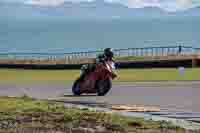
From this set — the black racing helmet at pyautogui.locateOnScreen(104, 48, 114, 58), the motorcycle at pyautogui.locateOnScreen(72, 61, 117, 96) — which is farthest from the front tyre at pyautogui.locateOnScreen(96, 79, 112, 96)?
the black racing helmet at pyautogui.locateOnScreen(104, 48, 114, 58)

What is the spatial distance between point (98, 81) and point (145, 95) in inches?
62.2

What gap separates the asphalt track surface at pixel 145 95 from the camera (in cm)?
1557

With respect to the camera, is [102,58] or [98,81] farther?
[98,81]

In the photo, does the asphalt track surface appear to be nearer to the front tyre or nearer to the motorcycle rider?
the front tyre

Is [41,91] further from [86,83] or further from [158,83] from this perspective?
[158,83]

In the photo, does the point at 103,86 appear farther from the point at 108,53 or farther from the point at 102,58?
the point at 108,53

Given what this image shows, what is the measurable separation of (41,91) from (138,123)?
35.9 ft

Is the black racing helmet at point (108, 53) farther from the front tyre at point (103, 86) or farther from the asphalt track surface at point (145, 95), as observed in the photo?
the asphalt track surface at point (145, 95)

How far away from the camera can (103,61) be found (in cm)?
1984

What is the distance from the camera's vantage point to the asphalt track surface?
1557 cm

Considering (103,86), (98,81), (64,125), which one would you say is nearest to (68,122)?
(64,125)

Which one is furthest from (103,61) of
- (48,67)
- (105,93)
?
(48,67)

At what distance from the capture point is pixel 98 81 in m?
20.3

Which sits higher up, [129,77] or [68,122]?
[68,122]
